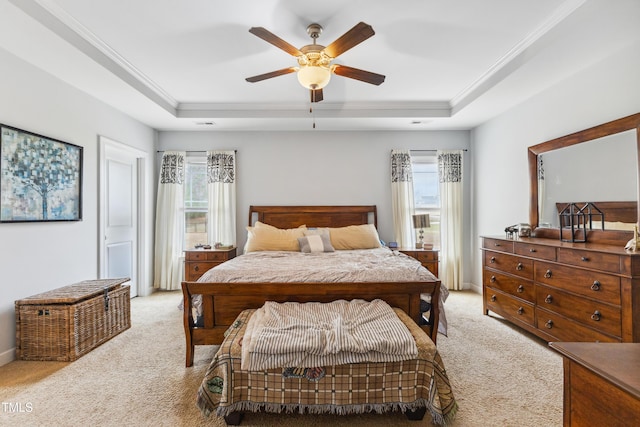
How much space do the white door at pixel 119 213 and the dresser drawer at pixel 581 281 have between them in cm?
469

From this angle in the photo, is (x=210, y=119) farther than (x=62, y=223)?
Yes

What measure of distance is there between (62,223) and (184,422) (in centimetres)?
245

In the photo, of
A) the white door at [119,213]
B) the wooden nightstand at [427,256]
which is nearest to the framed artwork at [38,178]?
the white door at [119,213]

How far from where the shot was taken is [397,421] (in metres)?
1.93

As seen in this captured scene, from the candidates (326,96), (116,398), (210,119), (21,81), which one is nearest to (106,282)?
(116,398)

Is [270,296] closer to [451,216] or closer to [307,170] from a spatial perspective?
[307,170]

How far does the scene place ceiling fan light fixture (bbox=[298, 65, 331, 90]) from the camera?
8.19 ft

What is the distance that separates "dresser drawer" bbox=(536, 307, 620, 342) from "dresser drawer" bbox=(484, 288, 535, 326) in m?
0.12

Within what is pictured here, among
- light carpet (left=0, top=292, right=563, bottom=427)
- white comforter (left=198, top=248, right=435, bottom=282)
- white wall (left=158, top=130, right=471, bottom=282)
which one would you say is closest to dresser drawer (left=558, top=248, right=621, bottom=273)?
light carpet (left=0, top=292, right=563, bottom=427)

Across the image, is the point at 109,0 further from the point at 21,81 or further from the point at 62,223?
the point at 62,223

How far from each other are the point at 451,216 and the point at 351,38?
3.57 meters

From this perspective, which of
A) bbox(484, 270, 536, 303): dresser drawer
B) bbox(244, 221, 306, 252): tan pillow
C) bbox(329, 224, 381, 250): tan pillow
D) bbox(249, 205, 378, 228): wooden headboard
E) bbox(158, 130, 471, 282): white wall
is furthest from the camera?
bbox(158, 130, 471, 282): white wall

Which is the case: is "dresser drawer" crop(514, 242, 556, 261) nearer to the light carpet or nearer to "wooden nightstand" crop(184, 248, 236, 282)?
the light carpet

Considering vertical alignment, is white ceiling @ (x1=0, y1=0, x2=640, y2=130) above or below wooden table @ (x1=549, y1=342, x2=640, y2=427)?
above
